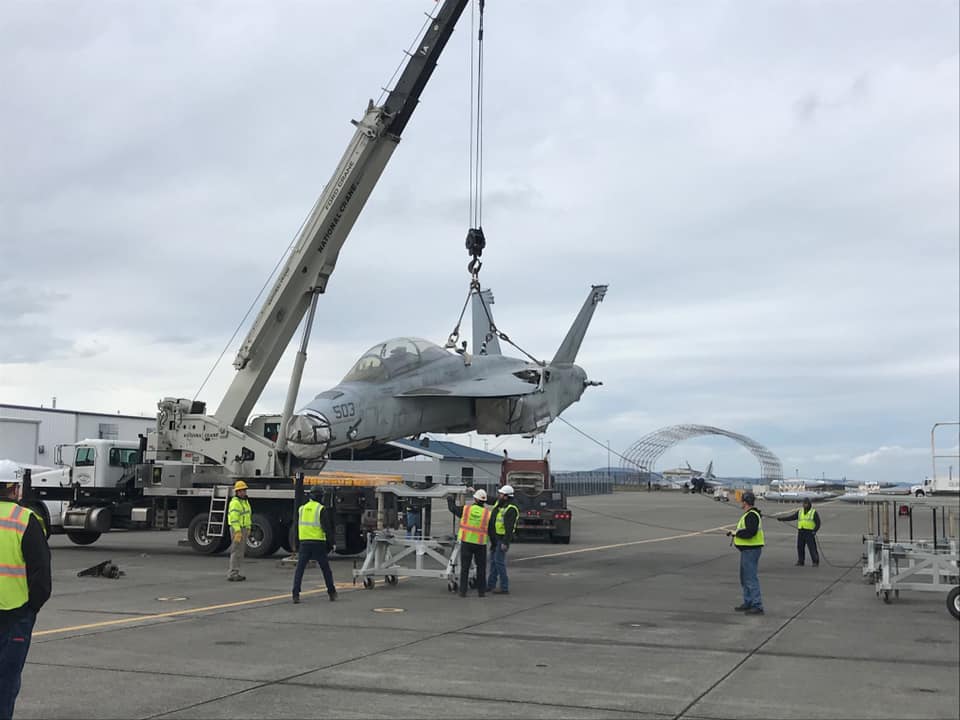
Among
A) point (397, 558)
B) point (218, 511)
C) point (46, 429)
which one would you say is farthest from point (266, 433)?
point (46, 429)

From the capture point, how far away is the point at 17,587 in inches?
210

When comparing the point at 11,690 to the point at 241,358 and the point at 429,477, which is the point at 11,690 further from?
the point at 241,358

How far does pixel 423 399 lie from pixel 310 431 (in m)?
3.22

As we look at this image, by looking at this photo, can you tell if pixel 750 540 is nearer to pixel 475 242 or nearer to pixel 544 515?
pixel 475 242

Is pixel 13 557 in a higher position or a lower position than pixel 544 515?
higher

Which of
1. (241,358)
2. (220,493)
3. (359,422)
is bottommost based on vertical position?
(220,493)

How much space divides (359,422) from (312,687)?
10.8 metres

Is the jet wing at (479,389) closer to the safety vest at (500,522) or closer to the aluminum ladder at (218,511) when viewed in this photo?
the aluminum ladder at (218,511)

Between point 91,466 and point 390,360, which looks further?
point 91,466

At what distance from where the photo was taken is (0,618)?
209 inches

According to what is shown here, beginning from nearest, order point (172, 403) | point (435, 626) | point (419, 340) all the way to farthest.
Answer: point (435, 626)
point (419, 340)
point (172, 403)

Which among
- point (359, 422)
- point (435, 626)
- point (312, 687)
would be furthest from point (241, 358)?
point (312, 687)

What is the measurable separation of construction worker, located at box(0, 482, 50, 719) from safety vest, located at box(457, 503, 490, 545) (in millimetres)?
8921

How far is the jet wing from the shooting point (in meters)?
19.2
